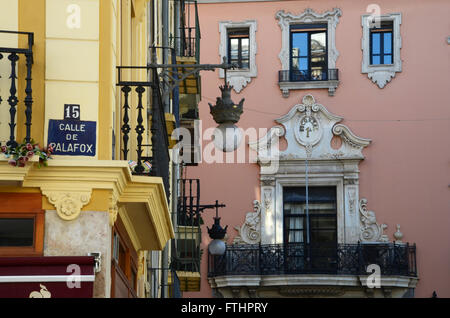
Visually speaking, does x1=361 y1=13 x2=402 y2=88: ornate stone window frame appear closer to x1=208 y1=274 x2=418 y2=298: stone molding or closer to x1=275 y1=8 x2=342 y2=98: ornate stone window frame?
x1=275 y1=8 x2=342 y2=98: ornate stone window frame

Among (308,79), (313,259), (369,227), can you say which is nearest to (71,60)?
(313,259)

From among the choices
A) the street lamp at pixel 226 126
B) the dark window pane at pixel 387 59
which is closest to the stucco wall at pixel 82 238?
the street lamp at pixel 226 126

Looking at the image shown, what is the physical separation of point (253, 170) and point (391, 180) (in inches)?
151

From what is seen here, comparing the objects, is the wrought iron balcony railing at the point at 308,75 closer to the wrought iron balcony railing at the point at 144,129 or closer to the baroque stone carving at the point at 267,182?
the baroque stone carving at the point at 267,182

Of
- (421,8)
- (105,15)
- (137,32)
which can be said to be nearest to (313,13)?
(421,8)

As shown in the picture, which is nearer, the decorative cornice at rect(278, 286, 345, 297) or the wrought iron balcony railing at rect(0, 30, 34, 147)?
the wrought iron balcony railing at rect(0, 30, 34, 147)

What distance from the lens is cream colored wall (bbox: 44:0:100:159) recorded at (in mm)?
9992

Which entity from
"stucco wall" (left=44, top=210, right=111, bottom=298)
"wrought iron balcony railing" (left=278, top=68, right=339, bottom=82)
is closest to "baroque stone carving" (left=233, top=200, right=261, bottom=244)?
"wrought iron balcony railing" (left=278, top=68, right=339, bottom=82)

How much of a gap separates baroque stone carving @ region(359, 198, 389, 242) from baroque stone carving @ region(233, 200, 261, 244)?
9.26 feet

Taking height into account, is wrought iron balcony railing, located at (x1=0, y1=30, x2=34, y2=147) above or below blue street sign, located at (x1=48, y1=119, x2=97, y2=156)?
above

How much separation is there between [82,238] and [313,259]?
2255cm

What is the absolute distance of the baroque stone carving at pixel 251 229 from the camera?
32.2m

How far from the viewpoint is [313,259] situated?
104 ft
